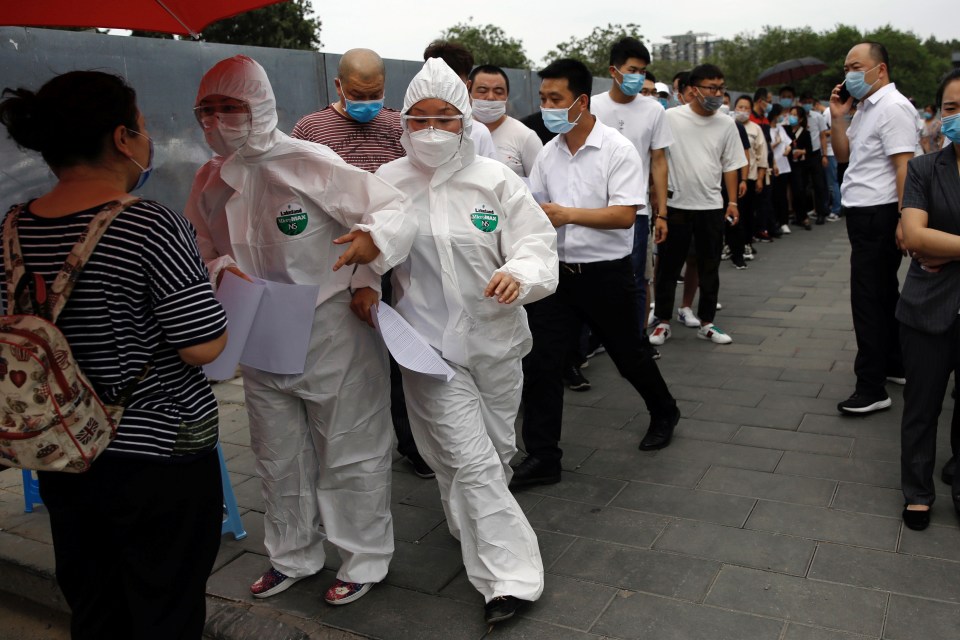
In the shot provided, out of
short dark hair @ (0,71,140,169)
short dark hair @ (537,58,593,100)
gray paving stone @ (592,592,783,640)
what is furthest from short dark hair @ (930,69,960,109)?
short dark hair @ (0,71,140,169)

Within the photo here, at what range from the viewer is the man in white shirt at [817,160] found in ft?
45.9

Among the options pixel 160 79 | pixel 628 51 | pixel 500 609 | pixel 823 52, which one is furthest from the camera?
pixel 823 52

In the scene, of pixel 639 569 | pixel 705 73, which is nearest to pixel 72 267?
pixel 639 569

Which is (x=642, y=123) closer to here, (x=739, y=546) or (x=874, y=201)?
(x=874, y=201)

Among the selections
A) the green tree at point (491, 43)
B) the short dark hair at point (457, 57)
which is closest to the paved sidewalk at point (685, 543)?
the short dark hair at point (457, 57)

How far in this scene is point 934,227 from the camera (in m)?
3.66

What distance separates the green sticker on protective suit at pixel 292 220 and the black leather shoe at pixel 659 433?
2.38 meters

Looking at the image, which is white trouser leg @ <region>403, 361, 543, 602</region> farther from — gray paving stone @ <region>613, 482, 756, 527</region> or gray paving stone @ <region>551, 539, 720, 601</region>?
gray paving stone @ <region>613, 482, 756, 527</region>

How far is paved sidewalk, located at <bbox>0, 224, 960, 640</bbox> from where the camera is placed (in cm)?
308

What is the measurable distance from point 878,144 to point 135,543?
4.29 meters

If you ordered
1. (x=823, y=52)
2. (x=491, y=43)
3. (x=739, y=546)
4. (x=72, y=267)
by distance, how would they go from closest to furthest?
(x=72, y=267) < (x=739, y=546) < (x=491, y=43) < (x=823, y=52)

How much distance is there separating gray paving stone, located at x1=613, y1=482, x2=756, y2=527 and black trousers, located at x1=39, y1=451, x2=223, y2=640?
209 centimetres

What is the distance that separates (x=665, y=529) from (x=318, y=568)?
4.73 ft

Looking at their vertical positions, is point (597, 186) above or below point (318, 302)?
above
